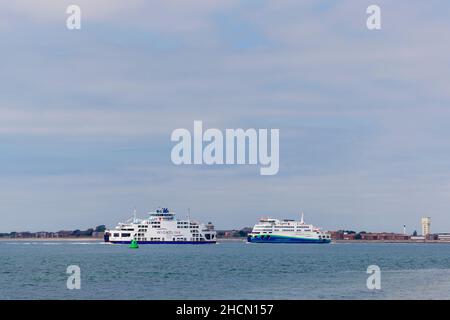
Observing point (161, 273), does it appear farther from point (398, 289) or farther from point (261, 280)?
point (398, 289)

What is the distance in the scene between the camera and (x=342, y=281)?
70.1 metres

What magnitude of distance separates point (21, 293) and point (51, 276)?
18.9m
